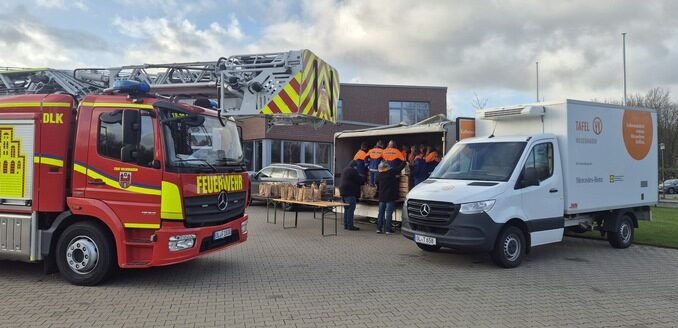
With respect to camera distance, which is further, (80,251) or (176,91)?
(176,91)

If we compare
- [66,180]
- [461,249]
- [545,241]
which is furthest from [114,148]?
[545,241]

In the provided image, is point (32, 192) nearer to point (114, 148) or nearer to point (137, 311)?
point (114, 148)

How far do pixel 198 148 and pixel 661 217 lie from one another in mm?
15770

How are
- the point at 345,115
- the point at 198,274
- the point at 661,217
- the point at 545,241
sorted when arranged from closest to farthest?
the point at 198,274 → the point at 545,241 → the point at 661,217 → the point at 345,115

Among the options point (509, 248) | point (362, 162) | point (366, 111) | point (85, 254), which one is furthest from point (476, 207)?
point (366, 111)

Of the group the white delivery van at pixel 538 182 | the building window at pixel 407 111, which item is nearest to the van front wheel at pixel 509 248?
the white delivery van at pixel 538 182

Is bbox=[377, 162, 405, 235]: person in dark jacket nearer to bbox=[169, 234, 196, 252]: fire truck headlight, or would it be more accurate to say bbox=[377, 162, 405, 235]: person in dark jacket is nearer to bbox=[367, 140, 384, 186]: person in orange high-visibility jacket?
bbox=[367, 140, 384, 186]: person in orange high-visibility jacket

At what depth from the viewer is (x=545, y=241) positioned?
28.1 feet

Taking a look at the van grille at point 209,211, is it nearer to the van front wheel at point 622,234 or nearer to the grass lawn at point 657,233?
the van front wheel at point 622,234

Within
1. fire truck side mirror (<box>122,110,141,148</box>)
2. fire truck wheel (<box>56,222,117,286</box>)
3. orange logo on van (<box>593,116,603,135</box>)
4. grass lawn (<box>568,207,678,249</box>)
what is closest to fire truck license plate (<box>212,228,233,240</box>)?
fire truck wheel (<box>56,222,117,286</box>)

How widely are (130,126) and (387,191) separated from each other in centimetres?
646

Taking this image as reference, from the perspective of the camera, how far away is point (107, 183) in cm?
641

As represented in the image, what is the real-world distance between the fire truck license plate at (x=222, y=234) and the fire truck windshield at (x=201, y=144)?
0.87 meters

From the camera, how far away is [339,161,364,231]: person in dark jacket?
39.2 feet
